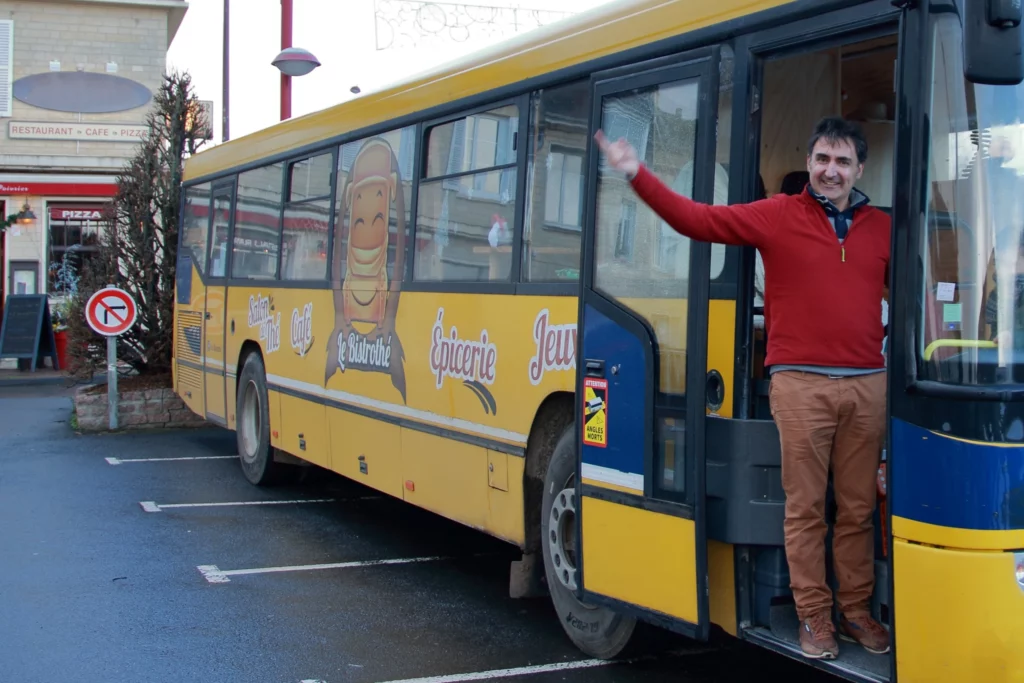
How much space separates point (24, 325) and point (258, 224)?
14679mm

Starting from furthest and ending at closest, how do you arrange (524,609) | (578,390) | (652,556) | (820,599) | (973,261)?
(524,609) → (578,390) → (652,556) → (820,599) → (973,261)

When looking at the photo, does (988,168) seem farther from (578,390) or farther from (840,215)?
(578,390)

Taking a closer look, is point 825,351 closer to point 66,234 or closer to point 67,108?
point 66,234

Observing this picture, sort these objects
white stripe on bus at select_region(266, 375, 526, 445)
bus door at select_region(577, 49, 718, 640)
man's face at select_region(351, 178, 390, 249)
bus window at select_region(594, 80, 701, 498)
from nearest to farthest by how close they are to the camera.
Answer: bus door at select_region(577, 49, 718, 640)
bus window at select_region(594, 80, 701, 498)
white stripe on bus at select_region(266, 375, 526, 445)
man's face at select_region(351, 178, 390, 249)

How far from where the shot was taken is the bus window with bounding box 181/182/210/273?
1246cm

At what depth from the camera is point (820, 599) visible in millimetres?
4316

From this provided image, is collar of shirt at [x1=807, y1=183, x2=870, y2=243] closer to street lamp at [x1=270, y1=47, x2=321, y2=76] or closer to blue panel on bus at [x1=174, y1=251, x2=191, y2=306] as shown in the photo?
blue panel on bus at [x1=174, y1=251, x2=191, y2=306]

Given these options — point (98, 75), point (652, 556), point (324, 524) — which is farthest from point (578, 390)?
point (98, 75)

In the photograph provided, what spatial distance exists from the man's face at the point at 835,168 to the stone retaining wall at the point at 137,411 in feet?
39.0

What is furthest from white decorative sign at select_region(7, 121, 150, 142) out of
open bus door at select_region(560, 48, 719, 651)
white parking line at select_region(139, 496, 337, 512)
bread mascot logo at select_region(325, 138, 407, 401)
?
open bus door at select_region(560, 48, 719, 651)

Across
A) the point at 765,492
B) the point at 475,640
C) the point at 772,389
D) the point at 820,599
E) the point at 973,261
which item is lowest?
the point at 475,640

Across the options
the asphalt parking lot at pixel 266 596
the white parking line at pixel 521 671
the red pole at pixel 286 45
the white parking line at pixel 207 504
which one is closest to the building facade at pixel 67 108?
the red pole at pixel 286 45

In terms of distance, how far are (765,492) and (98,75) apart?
96.6 ft

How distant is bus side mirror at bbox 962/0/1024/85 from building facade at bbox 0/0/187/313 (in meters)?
28.6
